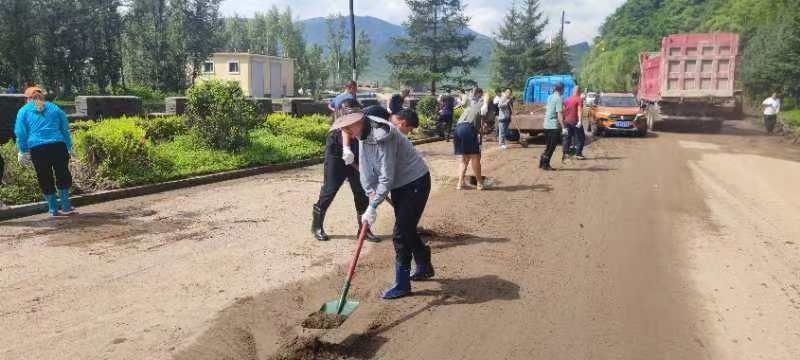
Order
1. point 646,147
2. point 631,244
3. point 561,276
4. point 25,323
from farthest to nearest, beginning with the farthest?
point 646,147, point 631,244, point 561,276, point 25,323

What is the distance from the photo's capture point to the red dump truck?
20.8 meters

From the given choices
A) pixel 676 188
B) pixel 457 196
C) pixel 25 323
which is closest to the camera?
pixel 25 323

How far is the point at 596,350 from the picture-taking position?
3.90 m

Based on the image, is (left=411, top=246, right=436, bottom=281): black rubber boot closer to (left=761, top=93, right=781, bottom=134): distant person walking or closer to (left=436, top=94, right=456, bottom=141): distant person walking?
(left=436, top=94, right=456, bottom=141): distant person walking

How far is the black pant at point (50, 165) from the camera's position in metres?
7.36

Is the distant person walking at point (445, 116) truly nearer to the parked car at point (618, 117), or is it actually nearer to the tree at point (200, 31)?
the parked car at point (618, 117)

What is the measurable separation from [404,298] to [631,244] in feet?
9.81

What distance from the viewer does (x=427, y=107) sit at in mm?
22203

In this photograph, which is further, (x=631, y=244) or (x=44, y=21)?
(x=44, y=21)

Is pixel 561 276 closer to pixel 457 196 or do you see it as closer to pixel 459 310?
pixel 459 310

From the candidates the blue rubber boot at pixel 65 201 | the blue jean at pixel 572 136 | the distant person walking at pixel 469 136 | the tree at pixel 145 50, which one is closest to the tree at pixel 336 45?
the tree at pixel 145 50

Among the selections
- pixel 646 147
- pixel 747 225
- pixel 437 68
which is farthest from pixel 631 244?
pixel 437 68

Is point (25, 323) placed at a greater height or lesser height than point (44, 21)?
lesser

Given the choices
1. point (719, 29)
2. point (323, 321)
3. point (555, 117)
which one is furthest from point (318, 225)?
point (719, 29)
